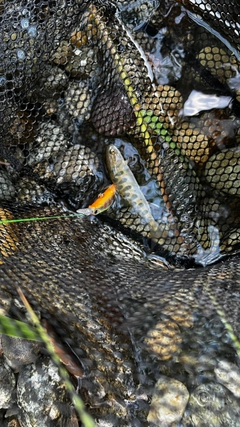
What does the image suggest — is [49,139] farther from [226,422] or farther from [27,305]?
[226,422]

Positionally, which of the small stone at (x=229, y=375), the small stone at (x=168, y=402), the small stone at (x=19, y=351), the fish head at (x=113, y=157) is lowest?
the small stone at (x=19, y=351)

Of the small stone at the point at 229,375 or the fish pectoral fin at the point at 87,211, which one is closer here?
the small stone at the point at 229,375

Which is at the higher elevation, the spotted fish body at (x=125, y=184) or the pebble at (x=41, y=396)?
the spotted fish body at (x=125, y=184)

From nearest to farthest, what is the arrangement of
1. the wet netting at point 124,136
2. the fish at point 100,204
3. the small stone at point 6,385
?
the small stone at point 6,385 < the wet netting at point 124,136 < the fish at point 100,204

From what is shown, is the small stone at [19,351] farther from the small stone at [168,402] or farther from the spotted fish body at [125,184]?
the spotted fish body at [125,184]

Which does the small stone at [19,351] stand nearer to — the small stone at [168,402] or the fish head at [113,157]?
the small stone at [168,402]

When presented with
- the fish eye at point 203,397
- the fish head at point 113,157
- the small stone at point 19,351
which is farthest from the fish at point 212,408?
the fish head at point 113,157

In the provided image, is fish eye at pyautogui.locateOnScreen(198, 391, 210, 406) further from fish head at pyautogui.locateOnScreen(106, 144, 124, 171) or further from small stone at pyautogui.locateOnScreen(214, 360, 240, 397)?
fish head at pyautogui.locateOnScreen(106, 144, 124, 171)

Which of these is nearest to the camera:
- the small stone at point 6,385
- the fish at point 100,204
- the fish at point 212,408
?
the fish at point 212,408
